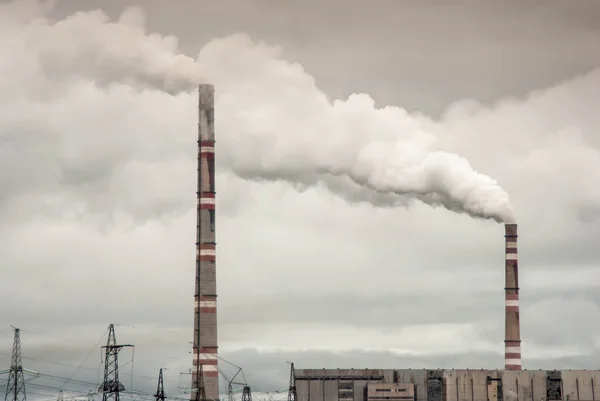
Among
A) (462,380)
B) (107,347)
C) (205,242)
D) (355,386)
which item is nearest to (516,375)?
(462,380)

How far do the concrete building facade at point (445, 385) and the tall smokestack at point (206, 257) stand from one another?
1667 centimetres

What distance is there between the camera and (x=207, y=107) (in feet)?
318

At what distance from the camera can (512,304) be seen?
354 feet

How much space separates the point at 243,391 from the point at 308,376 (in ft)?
22.6

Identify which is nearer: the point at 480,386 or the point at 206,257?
the point at 206,257

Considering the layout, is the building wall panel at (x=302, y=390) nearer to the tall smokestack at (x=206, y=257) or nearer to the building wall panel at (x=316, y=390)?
the building wall panel at (x=316, y=390)

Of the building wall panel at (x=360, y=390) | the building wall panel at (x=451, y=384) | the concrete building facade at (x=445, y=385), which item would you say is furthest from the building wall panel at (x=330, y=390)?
the building wall panel at (x=451, y=384)

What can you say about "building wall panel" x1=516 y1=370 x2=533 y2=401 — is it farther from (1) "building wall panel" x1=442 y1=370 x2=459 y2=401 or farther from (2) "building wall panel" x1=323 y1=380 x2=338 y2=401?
(2) "building wall panel" x1=323 y1=380 x2=338 y2=401

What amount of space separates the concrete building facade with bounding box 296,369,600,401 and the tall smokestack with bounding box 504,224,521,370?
70.0 inches

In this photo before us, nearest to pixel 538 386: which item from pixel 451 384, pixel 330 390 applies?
pixel 451 384

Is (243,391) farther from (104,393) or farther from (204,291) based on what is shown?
(104,393)

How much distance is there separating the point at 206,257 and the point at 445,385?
28.1 meters

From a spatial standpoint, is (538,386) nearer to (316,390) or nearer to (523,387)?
(523,387)

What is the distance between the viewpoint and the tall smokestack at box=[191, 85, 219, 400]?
316ft
